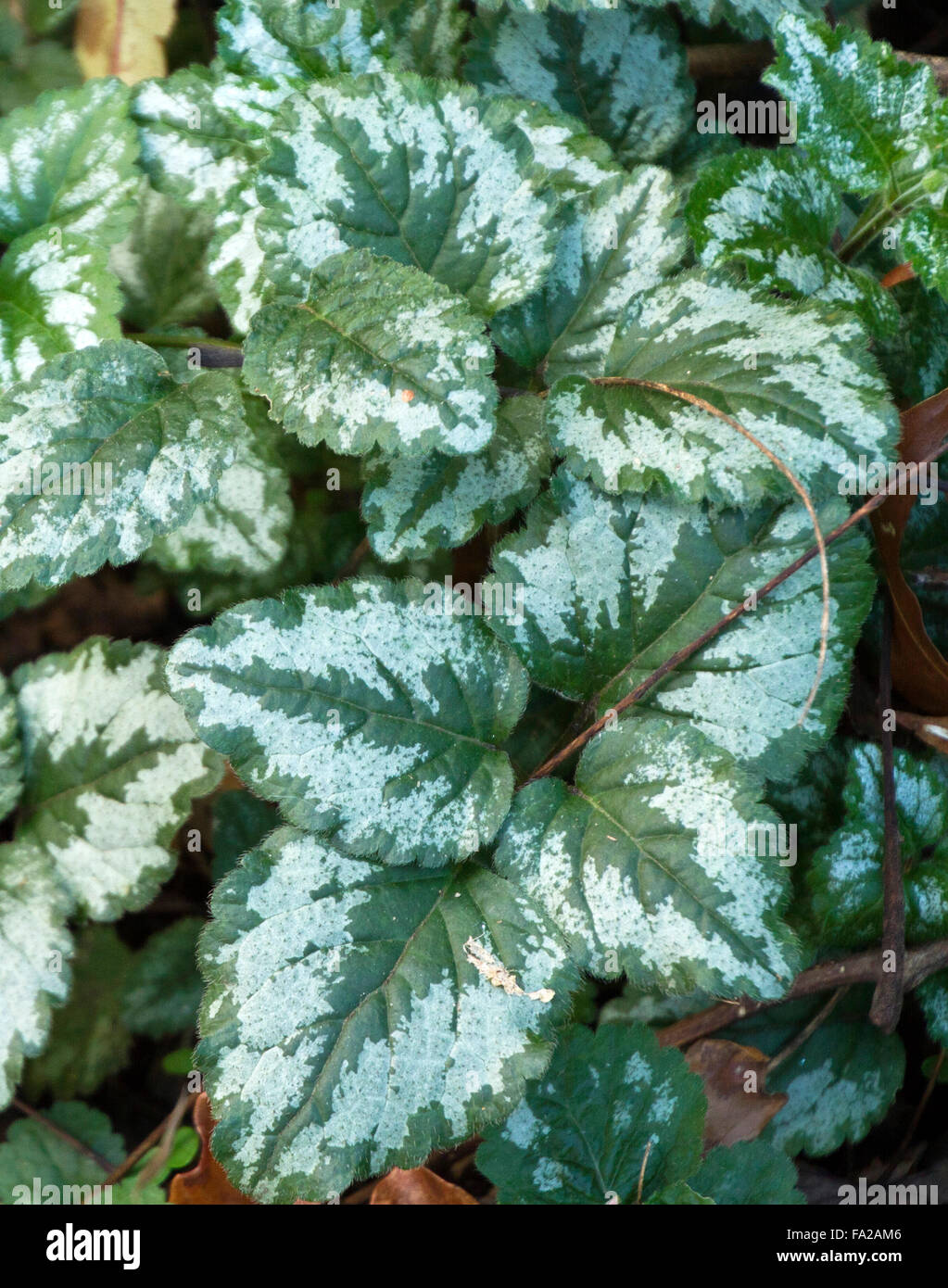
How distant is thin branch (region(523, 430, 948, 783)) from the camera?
5.06ft

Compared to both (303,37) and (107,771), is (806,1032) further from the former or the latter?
(303,37)

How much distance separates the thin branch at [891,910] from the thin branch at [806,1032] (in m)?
0.07

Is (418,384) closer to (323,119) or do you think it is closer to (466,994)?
(323,119)

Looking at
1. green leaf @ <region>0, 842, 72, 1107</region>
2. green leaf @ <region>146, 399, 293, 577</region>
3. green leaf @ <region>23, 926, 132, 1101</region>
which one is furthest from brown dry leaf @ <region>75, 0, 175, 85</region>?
green leaf @ <region>23, 926, 132, 1101</region>

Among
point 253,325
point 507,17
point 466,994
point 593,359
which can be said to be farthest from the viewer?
point 507,17

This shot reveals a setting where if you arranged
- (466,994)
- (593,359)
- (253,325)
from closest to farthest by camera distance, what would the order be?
(466,994), (253,325), (593,359)

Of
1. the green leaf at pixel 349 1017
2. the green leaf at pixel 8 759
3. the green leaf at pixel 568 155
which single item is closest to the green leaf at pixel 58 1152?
the green leaf at pixel 8 759

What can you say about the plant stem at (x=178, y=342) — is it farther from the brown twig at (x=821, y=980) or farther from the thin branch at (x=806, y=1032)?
the thin branch at (x=806, y=1032)

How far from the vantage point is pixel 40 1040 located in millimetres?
1843

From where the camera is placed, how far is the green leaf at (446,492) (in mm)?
1680

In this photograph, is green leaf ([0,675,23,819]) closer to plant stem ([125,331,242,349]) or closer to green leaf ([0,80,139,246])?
plant stem ([125,331,242,349])

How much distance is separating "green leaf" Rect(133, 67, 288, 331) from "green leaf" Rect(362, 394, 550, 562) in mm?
427

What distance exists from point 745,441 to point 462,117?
0.70 meters
